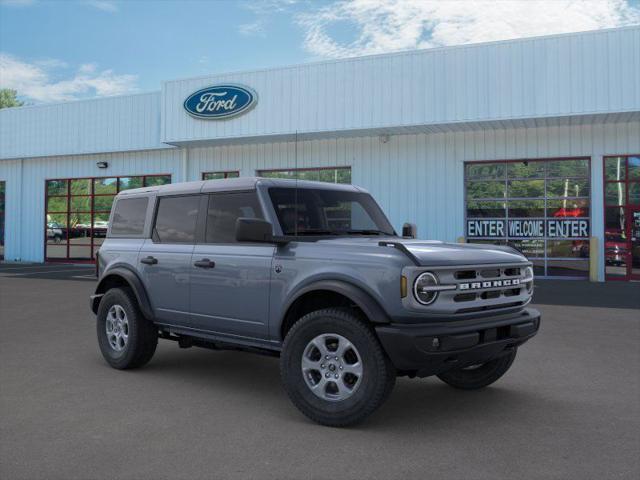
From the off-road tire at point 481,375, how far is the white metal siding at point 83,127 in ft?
65.0

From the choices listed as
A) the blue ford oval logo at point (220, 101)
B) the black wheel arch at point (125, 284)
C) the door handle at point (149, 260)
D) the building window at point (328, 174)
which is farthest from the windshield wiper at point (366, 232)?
the blue ford oval logo at point (220, 101)

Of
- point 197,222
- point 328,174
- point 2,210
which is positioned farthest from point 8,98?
point 197,222

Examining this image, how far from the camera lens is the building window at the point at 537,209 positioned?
17984 millimetres

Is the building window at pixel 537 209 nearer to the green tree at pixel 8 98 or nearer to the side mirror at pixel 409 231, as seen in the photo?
the side mirror at pixel 409 231

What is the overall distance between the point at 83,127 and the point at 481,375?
922 inches

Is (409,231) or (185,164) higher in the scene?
(185,164)

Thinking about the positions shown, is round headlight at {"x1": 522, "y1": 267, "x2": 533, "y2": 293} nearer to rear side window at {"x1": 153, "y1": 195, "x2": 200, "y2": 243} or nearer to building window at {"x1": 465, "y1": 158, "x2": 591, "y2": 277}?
rear side window at {"x1": 153, "y1": 195, "x2": 200, "y2": 243}

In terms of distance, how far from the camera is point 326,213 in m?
5.68

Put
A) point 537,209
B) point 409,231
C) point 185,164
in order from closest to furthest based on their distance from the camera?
point 409,231
point 537,209
point 185,164

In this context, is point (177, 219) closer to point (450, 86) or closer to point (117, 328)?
point (117, 328)

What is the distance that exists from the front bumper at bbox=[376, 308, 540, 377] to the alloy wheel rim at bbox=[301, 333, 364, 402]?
32cm

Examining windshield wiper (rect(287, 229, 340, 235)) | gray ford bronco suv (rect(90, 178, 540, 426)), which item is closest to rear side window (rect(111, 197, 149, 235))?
gray ford bronco suv (rect(90, 178, 540, 426))

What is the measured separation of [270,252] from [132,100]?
2105 cm

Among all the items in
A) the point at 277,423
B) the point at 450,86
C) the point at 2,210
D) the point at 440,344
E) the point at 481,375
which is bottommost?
the point at 277,423
